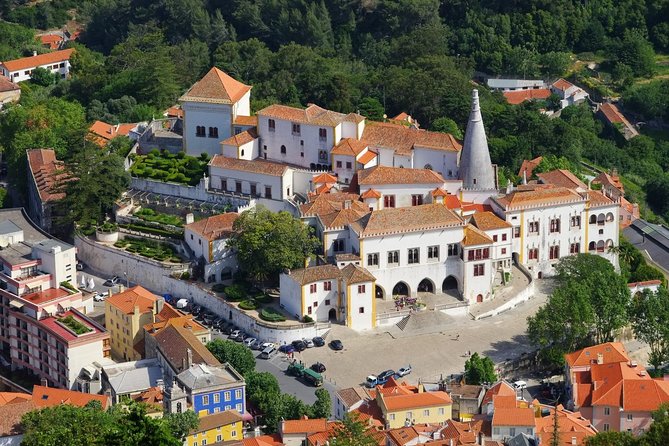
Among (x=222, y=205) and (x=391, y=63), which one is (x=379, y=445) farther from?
(x=391, y=63)

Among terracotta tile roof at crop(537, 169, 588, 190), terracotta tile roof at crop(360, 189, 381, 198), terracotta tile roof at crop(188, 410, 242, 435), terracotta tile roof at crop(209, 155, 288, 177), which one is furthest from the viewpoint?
terracotta tile roof at crop(537, 169, 588, 190)

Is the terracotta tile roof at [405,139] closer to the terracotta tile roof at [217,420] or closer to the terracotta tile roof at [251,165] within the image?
the terracotta tile roof at [251,165]

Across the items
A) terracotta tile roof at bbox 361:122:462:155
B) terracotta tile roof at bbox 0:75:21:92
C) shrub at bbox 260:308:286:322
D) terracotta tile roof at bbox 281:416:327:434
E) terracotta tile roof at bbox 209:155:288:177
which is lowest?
terracotta tile roof at bbox 281:416:327:434

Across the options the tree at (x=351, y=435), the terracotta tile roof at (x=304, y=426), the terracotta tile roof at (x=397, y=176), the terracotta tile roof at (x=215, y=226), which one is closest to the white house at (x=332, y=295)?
the terracotta tile roof at (x=215, y=226)

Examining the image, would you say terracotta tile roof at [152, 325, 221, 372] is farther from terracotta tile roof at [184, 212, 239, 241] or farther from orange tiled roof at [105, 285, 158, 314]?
terracotta tile roof at [184, 212, 239, 241]

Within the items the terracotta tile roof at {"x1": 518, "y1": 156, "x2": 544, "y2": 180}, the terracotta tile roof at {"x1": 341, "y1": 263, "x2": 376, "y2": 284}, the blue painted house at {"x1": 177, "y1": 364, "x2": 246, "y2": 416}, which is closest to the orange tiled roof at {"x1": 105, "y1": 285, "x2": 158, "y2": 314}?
the blue painted house at {"x1": 177, "y1": 364, "x2": 246, "y2": 416}

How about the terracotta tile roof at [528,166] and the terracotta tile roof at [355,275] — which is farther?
the terracotta tile roof at [528,166]
